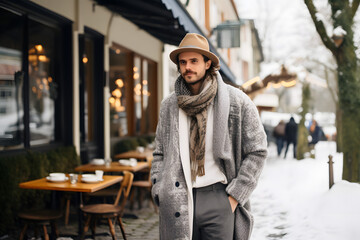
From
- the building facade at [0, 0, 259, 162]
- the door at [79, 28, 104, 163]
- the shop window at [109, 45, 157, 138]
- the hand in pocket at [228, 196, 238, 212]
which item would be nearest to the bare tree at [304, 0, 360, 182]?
the building facade at [0, 0, 259, 162]

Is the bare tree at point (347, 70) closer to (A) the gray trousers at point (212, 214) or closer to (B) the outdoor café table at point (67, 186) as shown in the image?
(B) the outdoor café table at point (67, 186)

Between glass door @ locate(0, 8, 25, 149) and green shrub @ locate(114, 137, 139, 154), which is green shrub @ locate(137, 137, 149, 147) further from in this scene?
glass door @ locate(0, 8, 25, 149)

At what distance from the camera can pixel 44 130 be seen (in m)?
6.53

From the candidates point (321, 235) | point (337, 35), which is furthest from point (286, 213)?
point (337, 35)

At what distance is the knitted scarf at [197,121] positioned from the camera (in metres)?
2.42

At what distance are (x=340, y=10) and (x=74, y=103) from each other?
4.75 metres

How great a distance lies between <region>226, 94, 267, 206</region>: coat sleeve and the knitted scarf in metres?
0.21

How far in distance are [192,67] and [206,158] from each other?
563 mm

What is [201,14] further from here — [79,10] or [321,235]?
[321,235]

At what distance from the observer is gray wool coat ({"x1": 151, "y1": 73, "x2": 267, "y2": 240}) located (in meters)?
2.40

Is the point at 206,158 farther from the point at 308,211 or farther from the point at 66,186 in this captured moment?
the point at 308,211

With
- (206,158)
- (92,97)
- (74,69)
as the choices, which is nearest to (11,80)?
(74,69)

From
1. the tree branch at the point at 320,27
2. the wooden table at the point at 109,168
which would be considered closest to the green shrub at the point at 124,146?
the wooden table at the point at 109,168

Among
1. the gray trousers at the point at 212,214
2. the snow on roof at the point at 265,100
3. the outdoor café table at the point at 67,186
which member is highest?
the snow on roof at the point at 265,100
